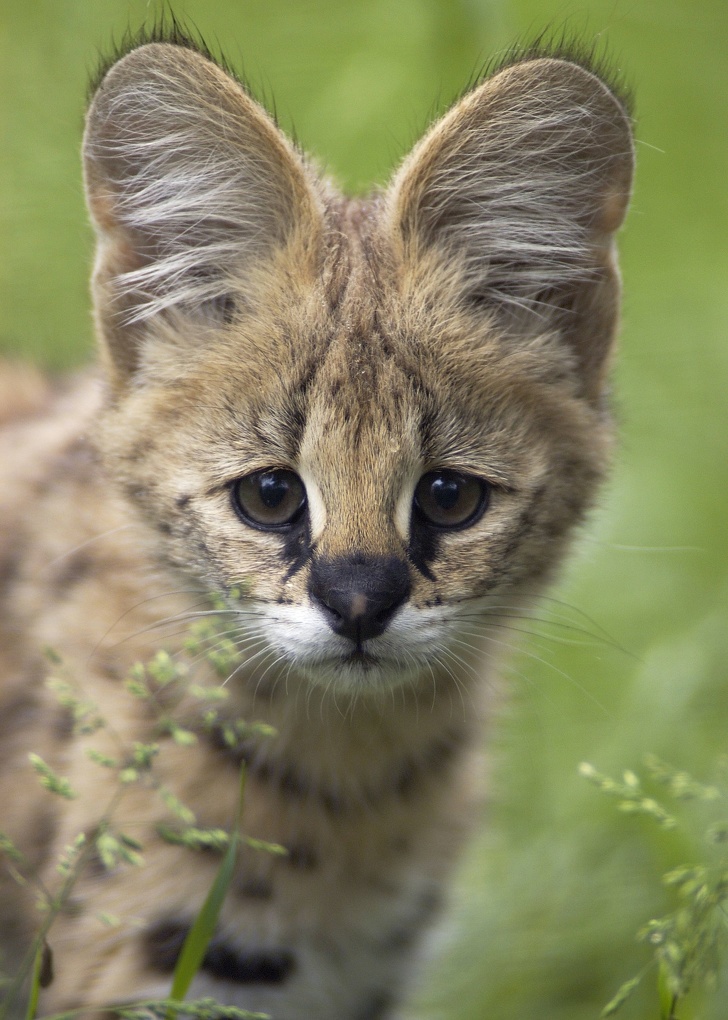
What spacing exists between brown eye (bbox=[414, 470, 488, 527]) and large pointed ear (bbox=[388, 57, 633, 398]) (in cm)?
51

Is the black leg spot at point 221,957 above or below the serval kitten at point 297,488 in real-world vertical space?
below

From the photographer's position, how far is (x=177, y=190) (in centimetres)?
274

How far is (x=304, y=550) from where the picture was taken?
2404 millimetres

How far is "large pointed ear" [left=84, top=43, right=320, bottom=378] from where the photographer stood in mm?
2559

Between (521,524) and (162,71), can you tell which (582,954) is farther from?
(162,71)

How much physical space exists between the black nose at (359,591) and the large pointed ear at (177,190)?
0.83m

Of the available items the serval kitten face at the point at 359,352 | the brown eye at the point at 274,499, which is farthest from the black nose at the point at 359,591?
the brown eye at the point at 274,499

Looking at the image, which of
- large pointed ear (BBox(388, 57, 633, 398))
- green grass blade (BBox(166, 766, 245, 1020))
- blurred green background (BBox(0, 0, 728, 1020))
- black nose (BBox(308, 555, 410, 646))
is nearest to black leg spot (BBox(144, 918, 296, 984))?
green grass blade (BBox(166, 766, 245, 1020))

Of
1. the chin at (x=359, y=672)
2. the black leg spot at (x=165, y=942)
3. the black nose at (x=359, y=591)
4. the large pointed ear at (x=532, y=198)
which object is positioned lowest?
the black leg spot at (x=165, y=942)

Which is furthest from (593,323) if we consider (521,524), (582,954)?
(582,954)

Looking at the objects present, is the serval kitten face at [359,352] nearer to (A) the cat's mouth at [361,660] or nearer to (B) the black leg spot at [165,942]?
(A) the cat's mouth at [361,660]

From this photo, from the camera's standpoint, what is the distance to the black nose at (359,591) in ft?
7.31

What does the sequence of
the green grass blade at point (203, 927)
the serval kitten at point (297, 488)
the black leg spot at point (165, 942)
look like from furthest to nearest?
1. the black leg spot at point (165, 942)
2. the serval kitten at point (297, 488)
3. the green grass blade at point (203, 927)

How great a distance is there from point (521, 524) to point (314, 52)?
3488mm
